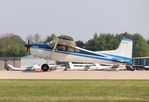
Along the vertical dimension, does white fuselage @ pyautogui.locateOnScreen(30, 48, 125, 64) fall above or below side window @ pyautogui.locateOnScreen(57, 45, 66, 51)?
below

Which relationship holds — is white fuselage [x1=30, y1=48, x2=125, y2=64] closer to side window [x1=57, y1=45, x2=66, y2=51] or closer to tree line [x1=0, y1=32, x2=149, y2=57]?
side window [x1=57, y1=45, x2=66, y2=51]

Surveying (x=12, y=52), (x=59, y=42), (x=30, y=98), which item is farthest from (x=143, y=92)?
(x=12, y=52)

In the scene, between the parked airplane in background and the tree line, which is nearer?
the parked airplane in background

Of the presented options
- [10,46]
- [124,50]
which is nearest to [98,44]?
[10,46]

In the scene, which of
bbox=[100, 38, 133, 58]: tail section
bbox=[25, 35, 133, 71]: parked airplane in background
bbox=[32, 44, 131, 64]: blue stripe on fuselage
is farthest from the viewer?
bbox=[100, 38, 133, 58]: tail section

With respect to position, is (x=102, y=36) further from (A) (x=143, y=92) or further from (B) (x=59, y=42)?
(A) (x=143, y=92)

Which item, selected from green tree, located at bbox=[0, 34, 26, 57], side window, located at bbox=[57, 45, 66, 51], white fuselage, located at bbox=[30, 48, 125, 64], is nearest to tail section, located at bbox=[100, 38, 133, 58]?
white fuselage, located at bbox=[30, 48, 125, 64]

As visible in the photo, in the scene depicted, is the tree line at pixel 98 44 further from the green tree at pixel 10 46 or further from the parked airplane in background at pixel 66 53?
the parked airplane in background at pixel 66 53

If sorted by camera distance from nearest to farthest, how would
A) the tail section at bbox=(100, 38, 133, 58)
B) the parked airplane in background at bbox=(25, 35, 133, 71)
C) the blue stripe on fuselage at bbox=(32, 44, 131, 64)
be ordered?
1. the parked airplane in background at bbox=(25, 35, 133, 71)
2. the blue stripe on fuselage at bbox=(32, 44, 131, 64)
3. the tail section at bbox=(100, 38, 133, 58)

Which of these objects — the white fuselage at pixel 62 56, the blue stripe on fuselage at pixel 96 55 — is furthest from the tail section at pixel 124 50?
the white fuselage at pixel 62 56

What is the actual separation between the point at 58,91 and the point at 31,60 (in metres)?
73.6

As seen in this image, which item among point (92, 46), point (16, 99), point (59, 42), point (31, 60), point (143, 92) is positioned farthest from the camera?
point (92, 46)

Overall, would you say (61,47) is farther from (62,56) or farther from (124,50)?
(124,50)

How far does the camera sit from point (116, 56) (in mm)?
43594
